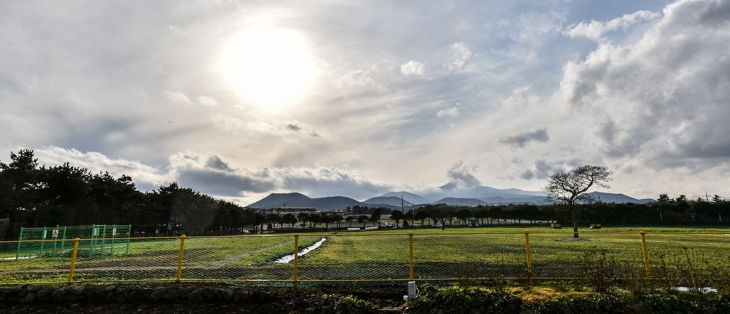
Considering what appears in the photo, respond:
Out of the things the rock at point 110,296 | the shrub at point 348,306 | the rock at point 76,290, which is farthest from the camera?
the rock at point 76,290

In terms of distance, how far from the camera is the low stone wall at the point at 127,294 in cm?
825

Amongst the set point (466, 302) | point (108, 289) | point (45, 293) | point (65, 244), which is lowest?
point (65, 244)

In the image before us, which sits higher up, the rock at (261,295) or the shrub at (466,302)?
the shrub at (466,302)

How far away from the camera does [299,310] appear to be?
7.60m

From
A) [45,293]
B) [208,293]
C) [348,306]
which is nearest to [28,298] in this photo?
[45,293]

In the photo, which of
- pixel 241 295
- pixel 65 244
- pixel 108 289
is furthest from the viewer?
pixel 65 244

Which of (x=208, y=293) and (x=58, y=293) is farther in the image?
(x=58, y=293)

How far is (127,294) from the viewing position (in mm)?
8562

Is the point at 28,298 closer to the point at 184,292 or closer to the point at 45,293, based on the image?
the point at 45,293

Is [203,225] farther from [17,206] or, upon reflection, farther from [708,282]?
[708,282]

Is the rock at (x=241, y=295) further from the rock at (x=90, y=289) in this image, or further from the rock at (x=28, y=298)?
the rock at (x=28, y=298)

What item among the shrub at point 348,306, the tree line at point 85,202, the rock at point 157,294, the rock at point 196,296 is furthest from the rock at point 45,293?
the tree line at point 85,202

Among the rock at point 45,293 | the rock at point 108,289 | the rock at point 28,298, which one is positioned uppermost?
the rock at point 108,289

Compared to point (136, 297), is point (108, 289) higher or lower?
higher
